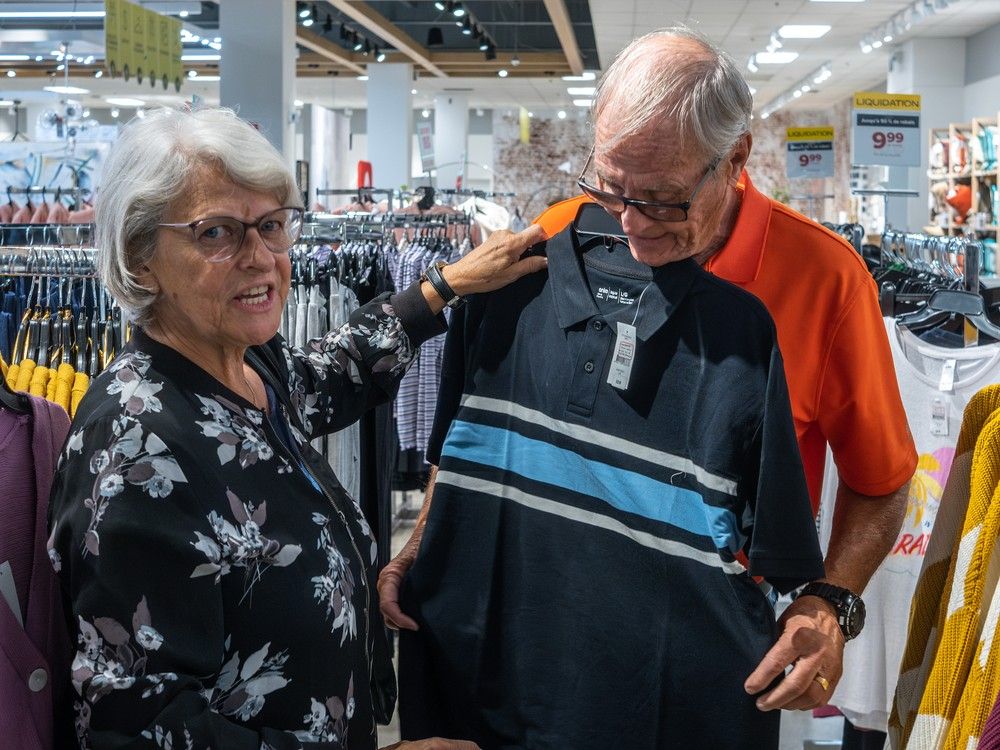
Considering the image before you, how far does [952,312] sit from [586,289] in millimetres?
1501

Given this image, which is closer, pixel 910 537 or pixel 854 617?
pixel 854 617

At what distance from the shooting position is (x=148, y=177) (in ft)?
4.79

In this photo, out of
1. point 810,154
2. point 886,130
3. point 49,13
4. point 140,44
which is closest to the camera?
point 886,130

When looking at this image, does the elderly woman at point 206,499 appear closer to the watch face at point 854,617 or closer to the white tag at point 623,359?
the white tag at point 623,359

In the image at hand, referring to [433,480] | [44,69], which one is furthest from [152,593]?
[44,69]

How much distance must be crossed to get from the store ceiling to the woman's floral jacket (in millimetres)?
8242

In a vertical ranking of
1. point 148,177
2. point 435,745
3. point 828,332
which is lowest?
point 435,745

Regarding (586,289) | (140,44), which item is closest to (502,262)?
(586,289)

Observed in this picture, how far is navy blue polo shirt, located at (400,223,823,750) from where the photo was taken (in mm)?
1458

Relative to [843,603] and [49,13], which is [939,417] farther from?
[49,13]

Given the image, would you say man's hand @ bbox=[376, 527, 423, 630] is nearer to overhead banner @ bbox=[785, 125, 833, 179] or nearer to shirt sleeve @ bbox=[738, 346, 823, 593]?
shirt sleeve @ bbox=[738, 346, 823, 593]

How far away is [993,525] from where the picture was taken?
4.72 ft

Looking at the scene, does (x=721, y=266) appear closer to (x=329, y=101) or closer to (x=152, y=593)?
(x=152, y=593)

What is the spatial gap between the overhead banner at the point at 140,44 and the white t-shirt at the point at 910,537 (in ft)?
13.4
